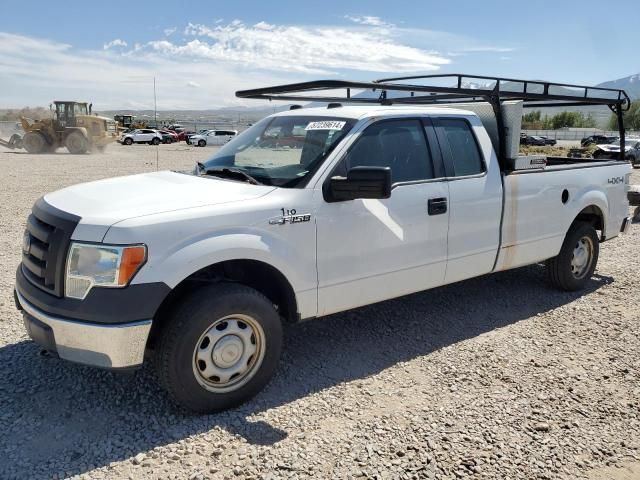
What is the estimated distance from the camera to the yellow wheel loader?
31.7 metres

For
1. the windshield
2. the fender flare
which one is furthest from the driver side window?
the fender flare

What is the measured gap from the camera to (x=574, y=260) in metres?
6.09

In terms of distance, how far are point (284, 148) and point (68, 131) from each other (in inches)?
1254

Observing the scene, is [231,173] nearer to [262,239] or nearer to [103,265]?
[262,239]

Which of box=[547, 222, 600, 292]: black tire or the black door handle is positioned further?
box=[547, 222, 600, 292]: black tire

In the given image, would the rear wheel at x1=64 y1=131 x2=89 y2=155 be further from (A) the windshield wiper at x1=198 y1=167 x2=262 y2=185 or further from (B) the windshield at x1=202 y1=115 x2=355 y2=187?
(A) the windshield wiper at x1=198 y1=167 x2=262 y2=185

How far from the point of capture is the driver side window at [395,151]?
405 cm

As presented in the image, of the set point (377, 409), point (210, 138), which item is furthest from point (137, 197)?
point (210, 138)

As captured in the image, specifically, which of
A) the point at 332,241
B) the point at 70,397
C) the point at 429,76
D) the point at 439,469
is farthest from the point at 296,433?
the point at 429,76

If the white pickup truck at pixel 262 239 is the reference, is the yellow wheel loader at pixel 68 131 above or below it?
above

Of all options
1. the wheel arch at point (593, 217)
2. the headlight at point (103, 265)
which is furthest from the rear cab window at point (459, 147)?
the headlight at point (103, 265)

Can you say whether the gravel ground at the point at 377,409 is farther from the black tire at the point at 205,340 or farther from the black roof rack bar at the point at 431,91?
the black roof rack bar at the point at 431,91

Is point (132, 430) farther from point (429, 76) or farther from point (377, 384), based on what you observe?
point (429, 76)

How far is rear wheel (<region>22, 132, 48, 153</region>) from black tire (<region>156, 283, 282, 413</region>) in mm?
32787
